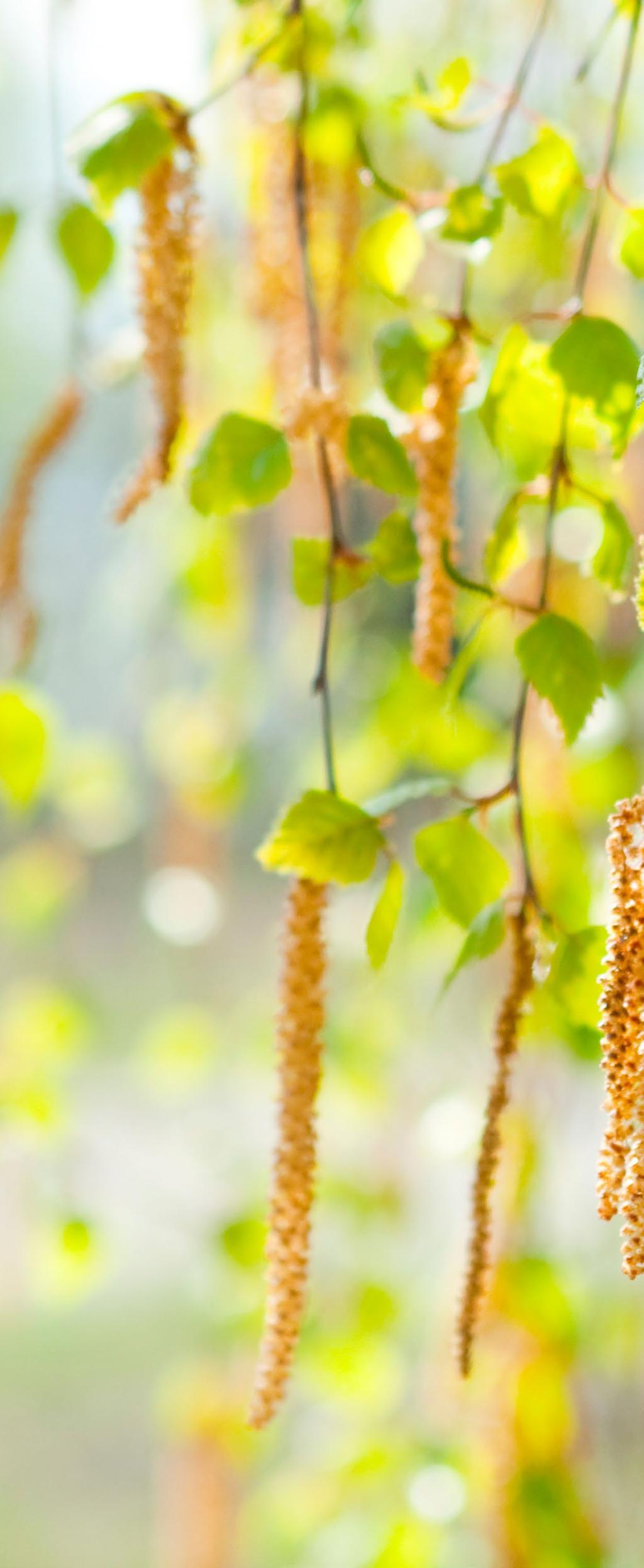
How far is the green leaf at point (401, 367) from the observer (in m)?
0.43

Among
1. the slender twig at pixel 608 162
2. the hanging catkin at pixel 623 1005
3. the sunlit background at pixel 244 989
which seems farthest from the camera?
the sunlit background at pixel 244 989

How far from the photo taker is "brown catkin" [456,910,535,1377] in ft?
1.30

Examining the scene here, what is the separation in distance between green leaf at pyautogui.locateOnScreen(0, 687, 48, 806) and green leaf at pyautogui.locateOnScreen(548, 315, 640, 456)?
0.90 feet

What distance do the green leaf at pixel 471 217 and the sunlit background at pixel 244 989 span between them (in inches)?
2.0

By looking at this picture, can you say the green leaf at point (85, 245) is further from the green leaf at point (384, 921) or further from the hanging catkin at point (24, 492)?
the green leaf at point (384, 921)

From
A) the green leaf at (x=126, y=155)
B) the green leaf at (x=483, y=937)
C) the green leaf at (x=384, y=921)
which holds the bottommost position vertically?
the green leaf at (x=483, y=937)

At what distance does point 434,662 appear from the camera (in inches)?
18.2

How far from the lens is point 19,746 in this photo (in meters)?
0.58

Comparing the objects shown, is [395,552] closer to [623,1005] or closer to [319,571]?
[319,571]

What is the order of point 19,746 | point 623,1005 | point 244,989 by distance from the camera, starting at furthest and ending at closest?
point 244,989
point 19,746
point 623,1005

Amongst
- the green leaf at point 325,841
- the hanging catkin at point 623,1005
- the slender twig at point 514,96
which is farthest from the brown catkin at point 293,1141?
the slender twig at point 514,96

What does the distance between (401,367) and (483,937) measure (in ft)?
0.56

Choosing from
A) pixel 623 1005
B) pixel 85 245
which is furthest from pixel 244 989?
pixel 623 1005

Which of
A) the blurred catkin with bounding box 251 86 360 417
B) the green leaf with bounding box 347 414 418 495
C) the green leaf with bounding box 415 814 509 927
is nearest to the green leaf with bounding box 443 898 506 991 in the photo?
the green leaf with bounding box 415 814 509 927
